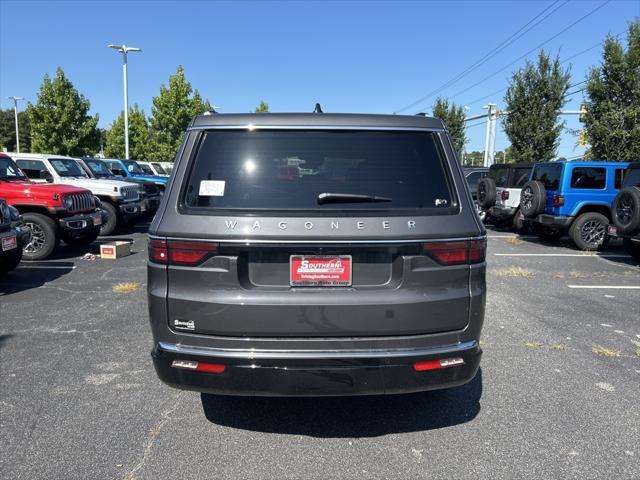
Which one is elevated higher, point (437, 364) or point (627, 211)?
point (627, 211)

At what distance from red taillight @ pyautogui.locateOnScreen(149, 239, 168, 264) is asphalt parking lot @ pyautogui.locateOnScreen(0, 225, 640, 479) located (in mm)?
1142

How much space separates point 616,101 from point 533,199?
20.8ft

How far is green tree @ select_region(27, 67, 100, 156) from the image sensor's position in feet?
99.6

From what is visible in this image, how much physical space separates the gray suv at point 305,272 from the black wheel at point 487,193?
1176cm

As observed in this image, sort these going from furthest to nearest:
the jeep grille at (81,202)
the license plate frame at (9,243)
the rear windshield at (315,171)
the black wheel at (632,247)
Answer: the jeep grille at (81,202), the black wheel at (632,247), the license plate frame at (9,243), the rear windshield at (315,171)

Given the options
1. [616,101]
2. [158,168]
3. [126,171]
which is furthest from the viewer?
[158,168]

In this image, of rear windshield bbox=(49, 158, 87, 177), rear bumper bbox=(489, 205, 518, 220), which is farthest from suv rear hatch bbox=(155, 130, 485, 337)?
rear bumper bbox=(489, 205, 518, 220)

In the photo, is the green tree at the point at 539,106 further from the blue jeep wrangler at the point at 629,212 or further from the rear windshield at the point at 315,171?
the rear windshield at the point at 315,171

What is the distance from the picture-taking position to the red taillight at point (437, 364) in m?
2.58

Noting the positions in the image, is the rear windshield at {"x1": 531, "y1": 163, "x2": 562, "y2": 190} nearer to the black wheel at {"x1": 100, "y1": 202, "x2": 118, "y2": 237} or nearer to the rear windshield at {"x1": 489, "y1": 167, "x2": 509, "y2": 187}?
the rear windshield at {"x1": 489, "y1": 167, "x2": 509, "y2": 187}

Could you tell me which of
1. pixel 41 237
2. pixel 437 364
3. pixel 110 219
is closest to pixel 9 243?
pixel 41 237

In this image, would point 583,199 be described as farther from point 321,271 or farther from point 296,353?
point 296,353

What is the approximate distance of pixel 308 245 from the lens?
2.51 metres

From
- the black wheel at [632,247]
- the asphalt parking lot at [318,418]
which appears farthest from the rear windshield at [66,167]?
the black wheel at [632,247]
